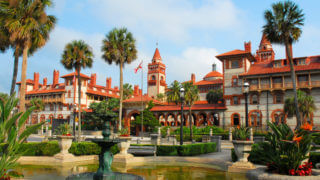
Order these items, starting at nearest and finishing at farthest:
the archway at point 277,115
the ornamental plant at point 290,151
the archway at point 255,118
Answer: the ornamental plant at point 290,151 → the archway at point 277,115 → the archway at point 255,118

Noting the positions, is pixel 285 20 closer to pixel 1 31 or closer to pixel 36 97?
pixel 1 31

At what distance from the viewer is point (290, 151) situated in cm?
882

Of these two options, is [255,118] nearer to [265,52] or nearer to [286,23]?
[286,23]

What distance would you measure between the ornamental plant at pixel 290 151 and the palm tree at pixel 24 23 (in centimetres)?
1793

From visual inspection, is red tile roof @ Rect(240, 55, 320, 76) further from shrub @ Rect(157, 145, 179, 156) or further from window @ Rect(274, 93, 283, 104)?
shrub @ Rect(157, 145, 179, 156)

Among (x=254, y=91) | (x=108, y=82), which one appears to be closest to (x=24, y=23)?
(x=254, y=91)

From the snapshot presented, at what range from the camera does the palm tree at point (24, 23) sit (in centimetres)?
2020

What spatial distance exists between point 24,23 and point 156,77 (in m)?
66.5

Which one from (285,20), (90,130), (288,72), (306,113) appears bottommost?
(90,130)

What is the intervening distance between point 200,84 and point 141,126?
3619cm

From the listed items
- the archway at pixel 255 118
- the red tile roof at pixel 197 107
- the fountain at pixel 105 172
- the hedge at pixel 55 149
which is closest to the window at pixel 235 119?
the archway at pixel 255 118

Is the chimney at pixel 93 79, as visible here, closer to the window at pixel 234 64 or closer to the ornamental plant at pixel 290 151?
the window at pixel 234 64

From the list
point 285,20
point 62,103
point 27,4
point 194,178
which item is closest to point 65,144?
point 194,178

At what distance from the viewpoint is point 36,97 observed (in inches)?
2950
